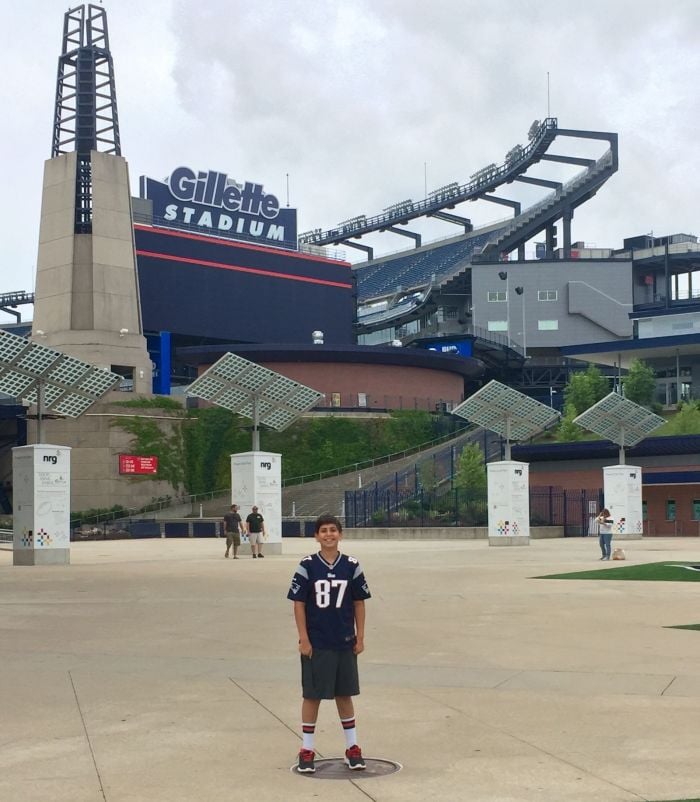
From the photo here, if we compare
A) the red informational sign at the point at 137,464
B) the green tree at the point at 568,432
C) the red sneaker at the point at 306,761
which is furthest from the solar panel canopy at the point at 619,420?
the red sneaker at the point at 306,761

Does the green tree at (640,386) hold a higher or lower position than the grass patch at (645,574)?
higher

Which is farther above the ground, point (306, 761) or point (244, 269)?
point (244, 269)

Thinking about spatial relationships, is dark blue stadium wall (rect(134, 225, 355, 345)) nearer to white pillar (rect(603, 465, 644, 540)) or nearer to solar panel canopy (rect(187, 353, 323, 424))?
white pillar (rect(603, 465, 644, 540))

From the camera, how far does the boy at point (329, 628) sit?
9188 millimetres

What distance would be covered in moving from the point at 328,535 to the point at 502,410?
1738 inches

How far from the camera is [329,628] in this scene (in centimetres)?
927

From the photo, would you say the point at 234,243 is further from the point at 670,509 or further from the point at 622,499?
the point at 622,499

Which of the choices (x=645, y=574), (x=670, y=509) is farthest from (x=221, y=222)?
(x=645, y=574)

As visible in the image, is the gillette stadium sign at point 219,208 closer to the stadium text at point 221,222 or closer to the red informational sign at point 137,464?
the stadium text at point 221,222

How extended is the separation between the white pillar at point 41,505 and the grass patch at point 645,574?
15549 millimetres

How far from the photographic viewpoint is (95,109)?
262ft

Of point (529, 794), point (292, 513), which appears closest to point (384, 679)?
point (529, 794)

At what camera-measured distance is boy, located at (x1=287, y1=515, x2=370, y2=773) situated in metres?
9.19

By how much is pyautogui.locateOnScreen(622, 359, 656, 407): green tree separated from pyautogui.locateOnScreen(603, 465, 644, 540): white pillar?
2973 cm
